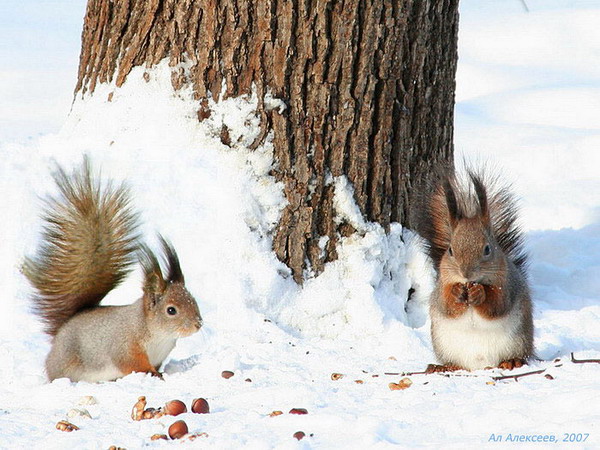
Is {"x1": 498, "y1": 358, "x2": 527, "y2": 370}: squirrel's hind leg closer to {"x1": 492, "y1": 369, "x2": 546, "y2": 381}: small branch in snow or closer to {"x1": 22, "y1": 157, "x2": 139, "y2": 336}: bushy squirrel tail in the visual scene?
{"x1": 492, "y1": 369, "x2": 546, "y2": 381}: small branch in snow

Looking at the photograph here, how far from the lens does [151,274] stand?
136 inches

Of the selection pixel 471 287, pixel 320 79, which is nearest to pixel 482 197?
pixel 471 287

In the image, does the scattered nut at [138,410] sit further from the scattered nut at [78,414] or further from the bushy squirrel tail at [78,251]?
the bushy squirrel tail at [78,251]

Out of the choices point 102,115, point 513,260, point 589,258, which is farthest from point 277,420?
point 589,258

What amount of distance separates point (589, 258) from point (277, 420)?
3.13m

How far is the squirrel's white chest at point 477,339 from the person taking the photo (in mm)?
3170

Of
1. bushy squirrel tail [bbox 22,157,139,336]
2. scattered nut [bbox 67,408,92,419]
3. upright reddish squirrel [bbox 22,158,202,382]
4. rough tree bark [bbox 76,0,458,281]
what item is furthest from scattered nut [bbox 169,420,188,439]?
rough tree bark [bbox 76,0,458,281]

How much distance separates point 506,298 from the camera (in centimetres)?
317

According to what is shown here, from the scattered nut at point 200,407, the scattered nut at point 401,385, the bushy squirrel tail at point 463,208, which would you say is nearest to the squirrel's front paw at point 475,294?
the bushy squirrel tail at point 463,208

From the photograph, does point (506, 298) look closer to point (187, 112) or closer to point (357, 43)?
point (357, 43)

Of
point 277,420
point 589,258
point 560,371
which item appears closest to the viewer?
point 277,420

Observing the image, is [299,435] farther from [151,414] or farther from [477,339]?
[477,339]

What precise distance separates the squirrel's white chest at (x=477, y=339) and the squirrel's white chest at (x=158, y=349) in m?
0.99

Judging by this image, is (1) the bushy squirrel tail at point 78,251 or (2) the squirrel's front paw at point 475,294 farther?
(1) the bushy squirrel tail at point 78,251
